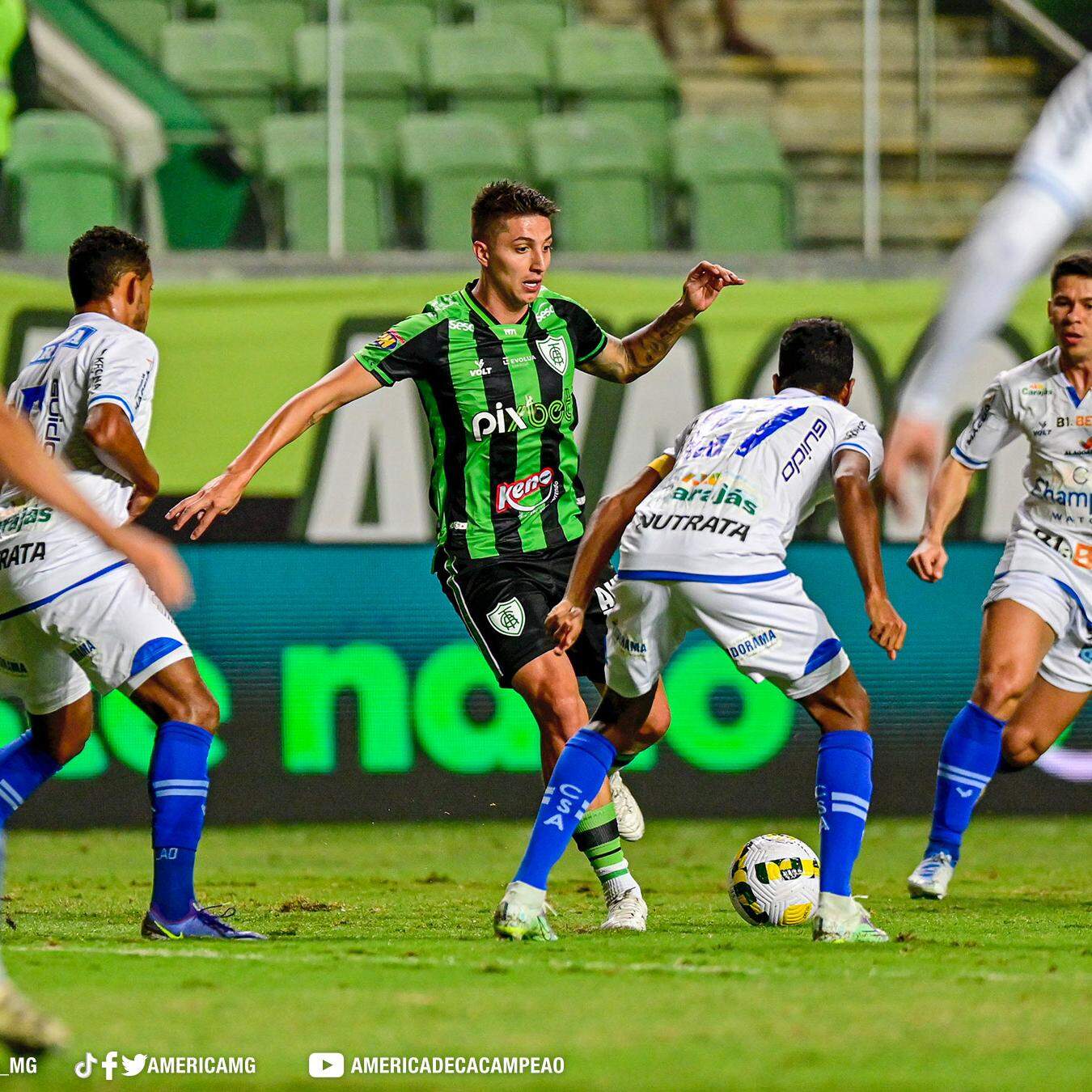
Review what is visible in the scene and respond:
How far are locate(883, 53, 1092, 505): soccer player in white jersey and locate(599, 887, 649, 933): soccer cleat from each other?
8.76ft

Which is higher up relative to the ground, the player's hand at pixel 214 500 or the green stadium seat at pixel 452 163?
the green stadium seat at pixel 452 163

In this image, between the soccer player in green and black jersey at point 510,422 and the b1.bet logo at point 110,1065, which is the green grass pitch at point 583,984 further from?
the soccer player in green and black jersey at point 510,422

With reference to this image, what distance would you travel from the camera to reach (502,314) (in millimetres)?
6656

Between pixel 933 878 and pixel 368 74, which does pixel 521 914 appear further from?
pixel 368 74

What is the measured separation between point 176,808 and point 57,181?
540 centimetres

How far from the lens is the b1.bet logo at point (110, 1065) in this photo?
3.65m

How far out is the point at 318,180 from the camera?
10.6m

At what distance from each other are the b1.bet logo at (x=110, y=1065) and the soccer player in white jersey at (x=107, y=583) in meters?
1.94

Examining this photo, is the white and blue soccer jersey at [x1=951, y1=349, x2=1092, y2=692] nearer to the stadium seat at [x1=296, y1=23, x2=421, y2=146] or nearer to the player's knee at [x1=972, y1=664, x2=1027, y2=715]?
the player's knee at [x1=972, y1=664, x2=1027, y2=715]

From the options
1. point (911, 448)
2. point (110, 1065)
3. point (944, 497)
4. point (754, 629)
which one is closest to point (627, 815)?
point (754, 629)

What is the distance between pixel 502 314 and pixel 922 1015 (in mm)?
3255

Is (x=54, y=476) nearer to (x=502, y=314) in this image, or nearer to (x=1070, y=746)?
(x=502, y=314)

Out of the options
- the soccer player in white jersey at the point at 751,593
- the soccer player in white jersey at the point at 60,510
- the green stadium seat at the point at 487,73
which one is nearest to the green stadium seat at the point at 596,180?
the green stadium seat at the point at 487,73

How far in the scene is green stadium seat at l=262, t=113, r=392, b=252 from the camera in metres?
10.5
